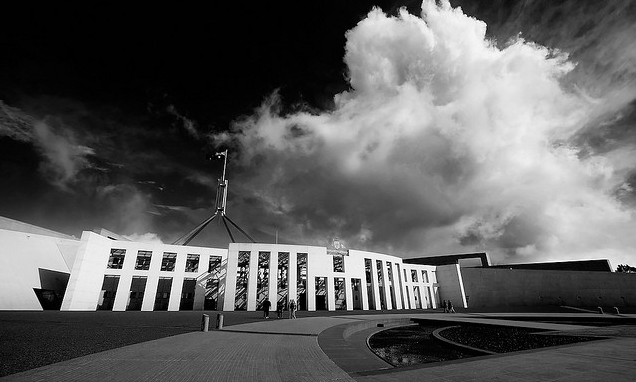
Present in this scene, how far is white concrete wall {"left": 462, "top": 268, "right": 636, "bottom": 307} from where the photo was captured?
4394 cm

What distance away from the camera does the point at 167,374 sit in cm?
630

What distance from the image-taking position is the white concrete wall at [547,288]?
1730 inches

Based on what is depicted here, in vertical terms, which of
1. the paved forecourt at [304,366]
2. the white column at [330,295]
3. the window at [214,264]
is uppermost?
the window at [214,264]

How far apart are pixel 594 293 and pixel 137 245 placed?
6787 centimetres

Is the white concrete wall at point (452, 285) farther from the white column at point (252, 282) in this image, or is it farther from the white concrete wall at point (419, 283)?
the white column at point (252, 282)

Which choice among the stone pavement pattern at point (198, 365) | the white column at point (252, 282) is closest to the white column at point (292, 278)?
the white column at point (252, 282)

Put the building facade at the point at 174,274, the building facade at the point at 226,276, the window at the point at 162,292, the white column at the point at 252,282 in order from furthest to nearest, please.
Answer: the window at the point at 162,292 → the white column at the point at 252,282 → the building facade at the point at 226,276 → the building facade at the point at 174,274

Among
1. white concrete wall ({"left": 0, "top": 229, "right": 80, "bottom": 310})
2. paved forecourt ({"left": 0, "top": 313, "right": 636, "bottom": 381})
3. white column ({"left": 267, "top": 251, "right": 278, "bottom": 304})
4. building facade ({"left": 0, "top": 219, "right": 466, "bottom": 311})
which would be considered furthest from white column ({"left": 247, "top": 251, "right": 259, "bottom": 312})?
paved forecourt ({"left": 0, "top": 313, "right": 636, "bottom": 381})

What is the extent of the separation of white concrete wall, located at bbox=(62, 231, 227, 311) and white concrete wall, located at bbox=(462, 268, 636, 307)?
44.8 meters

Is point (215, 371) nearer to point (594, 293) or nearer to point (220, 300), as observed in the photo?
point (220, 300)

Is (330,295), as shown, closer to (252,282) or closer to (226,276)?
(252,282)

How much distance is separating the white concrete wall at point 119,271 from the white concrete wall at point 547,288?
147 ft

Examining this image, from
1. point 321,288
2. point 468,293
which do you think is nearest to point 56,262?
point 321,288

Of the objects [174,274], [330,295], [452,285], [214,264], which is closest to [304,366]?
[330,295]
